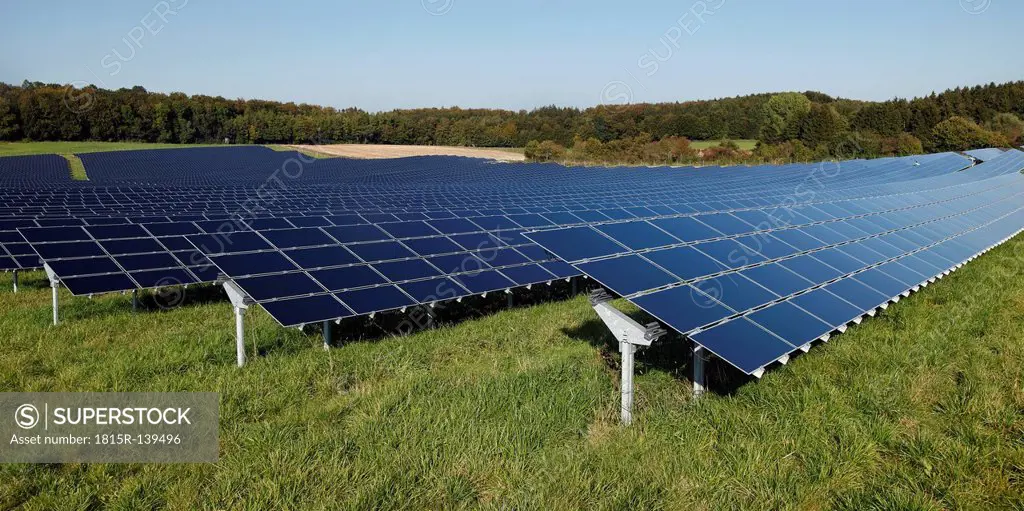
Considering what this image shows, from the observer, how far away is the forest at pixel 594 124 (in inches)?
3159

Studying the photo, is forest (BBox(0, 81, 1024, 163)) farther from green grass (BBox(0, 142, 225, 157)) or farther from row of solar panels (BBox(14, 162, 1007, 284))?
row of solar panels (BBox(14, 162, 1007, 284))

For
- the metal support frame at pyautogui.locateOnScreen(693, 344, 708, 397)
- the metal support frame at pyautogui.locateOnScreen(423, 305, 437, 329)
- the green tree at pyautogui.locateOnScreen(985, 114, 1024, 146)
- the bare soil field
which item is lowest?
the metal support frame at pyautogui.locateOnScreen(423, 305, 437, 329)

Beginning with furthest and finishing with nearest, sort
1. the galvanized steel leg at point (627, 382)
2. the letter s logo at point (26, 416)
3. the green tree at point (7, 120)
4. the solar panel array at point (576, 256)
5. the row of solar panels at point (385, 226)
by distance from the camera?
1. the green tree at point (7, 120)
2. the row of solar panels at point (385, 226)
3. the solar panel array at point (576, 256)
4. the letter s logo at point (26, 416)
5. the galvanized steel leg at point (627, 382)

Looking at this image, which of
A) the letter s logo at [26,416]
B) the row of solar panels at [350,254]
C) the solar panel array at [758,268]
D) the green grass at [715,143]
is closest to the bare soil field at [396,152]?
the green grass at [715,143]

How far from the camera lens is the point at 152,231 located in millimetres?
13086

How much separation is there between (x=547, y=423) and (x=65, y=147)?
4092 inches

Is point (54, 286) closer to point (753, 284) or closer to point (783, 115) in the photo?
point (753, 284)

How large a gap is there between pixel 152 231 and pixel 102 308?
1.94 meters

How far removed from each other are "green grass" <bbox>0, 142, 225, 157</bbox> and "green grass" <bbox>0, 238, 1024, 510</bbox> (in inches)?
3487

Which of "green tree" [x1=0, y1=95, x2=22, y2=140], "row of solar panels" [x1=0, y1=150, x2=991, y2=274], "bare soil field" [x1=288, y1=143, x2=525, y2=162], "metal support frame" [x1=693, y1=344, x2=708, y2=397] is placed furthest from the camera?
"bare soil field" [x1=288, y1=143, x2=525, y2=162]

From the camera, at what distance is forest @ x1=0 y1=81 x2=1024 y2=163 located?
263ft

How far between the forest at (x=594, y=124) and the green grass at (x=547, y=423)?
69.9m

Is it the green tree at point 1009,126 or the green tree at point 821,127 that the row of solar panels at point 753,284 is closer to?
the green tree at point 821,127

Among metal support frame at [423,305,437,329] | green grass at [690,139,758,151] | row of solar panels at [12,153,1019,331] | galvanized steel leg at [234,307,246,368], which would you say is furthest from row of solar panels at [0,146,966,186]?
galvanized steel leg at [234,307,246,368]
